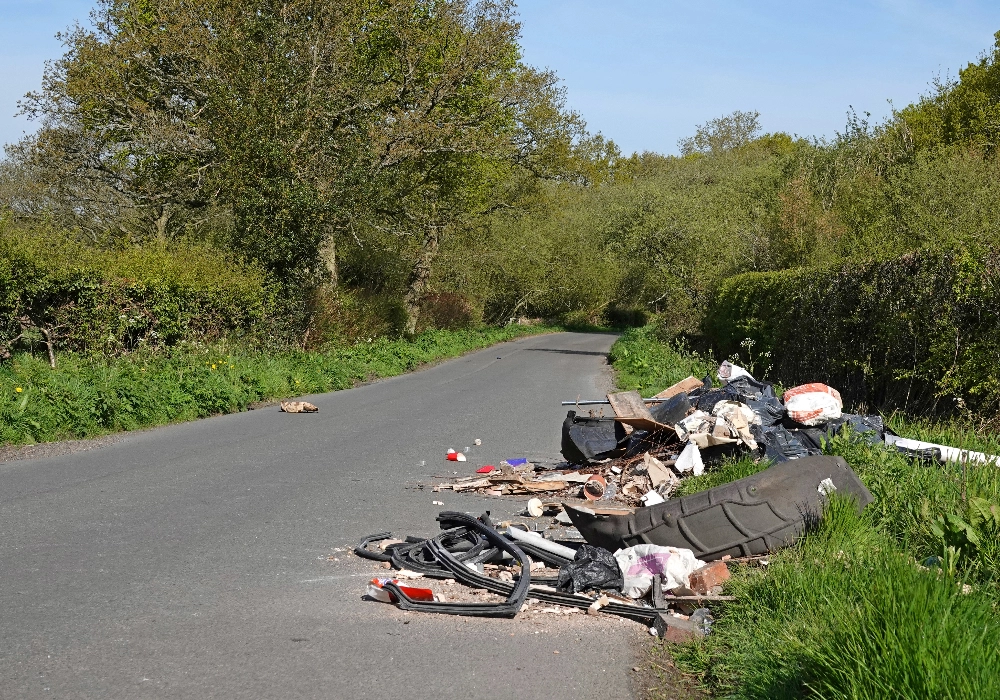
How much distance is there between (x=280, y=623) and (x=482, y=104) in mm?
31826

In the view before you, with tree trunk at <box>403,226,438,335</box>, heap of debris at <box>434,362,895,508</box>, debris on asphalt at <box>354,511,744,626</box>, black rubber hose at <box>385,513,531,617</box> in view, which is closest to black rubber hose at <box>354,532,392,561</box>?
debris on asphalt at <box>354,511,744,626</box>

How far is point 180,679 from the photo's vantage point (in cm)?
439

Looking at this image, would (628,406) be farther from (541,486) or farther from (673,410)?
(541,486)

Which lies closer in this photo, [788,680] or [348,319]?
[788,680]

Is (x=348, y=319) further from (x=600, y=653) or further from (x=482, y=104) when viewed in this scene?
(x=600, y=653)

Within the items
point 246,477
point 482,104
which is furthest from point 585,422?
point 482,104

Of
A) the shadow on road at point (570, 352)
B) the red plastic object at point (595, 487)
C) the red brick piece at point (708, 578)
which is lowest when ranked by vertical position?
the shadow on road at point (570, 352)

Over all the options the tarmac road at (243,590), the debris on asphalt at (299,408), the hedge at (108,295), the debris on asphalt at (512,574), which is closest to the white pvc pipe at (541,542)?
Answer: the debris on asphalt at (512,574)

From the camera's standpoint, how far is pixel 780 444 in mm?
9078

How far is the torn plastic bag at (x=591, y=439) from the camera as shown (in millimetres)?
10227

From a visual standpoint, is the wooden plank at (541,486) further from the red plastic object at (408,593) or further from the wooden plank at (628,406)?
the red plastic object at (408,593)

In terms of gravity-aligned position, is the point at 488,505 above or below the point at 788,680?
below

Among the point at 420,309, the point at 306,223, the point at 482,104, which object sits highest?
the point at 482,104

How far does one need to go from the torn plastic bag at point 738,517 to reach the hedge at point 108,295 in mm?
12849
